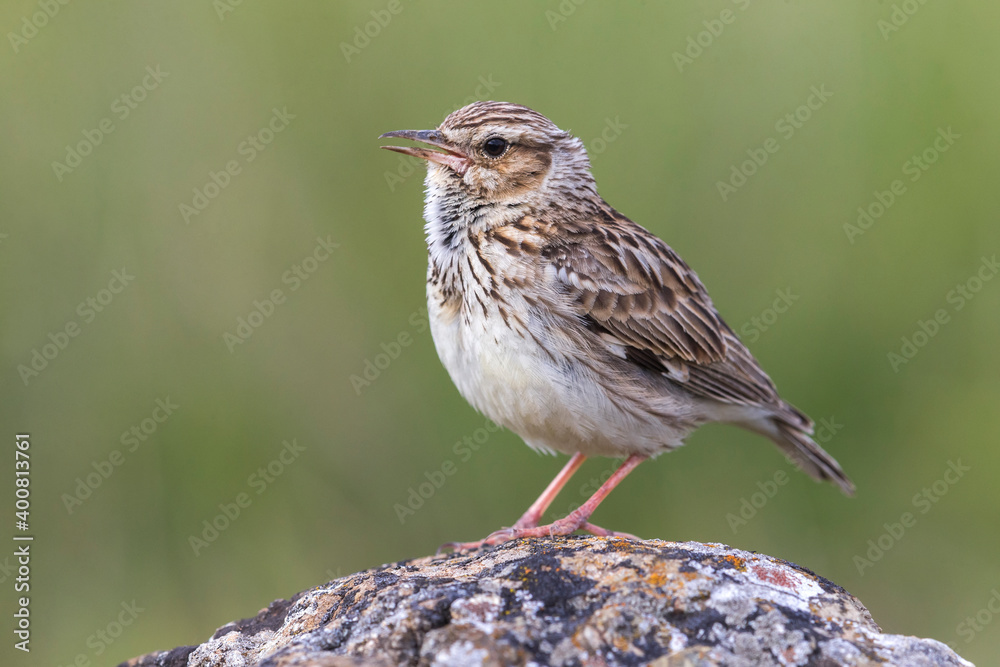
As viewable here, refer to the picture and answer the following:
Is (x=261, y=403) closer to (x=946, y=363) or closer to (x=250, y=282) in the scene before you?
(x=250, y=282)

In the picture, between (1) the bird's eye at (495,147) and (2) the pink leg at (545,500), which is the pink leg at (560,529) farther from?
(1) the bird's eye at (495,147)

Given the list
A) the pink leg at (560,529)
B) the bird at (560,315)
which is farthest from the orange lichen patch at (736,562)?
the pink leg at (560,529)

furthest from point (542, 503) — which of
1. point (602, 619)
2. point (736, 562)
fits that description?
point (602, 619)

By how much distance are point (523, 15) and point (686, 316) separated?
3246 mm

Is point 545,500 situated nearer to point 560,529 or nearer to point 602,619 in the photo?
point 560,529

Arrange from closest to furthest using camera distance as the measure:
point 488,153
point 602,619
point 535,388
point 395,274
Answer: point 602,619 → point 535,388 → point 488,153 → point 395,274

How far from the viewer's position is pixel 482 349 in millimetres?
5371

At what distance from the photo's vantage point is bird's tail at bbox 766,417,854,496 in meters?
6.61

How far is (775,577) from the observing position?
3.63 m

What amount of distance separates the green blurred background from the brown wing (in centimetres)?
138

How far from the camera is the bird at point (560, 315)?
5.39m

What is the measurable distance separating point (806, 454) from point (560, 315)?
7.40ft

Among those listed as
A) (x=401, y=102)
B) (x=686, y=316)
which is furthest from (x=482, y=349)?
(x=401, y=102)

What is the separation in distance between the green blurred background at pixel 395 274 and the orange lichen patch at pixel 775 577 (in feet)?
12.2
